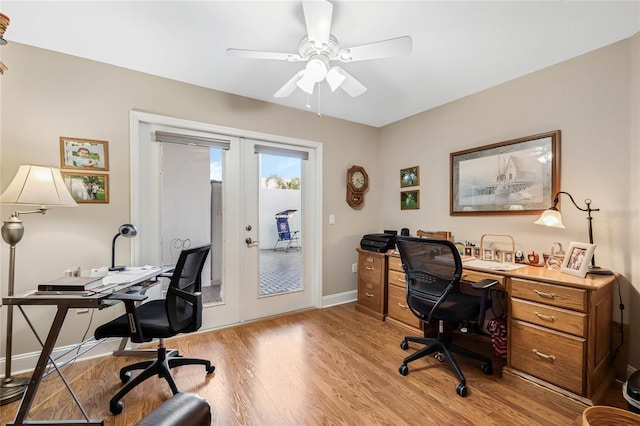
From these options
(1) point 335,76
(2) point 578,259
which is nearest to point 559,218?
(2) point 578,259

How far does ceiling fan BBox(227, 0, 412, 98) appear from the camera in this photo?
1.46m

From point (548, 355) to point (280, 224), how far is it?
2.58 meters

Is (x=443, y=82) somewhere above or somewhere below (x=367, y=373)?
above

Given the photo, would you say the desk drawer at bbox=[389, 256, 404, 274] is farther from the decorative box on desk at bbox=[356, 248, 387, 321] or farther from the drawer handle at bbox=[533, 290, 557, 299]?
the drawer handle at bbox=[533, 290, 557, 299]

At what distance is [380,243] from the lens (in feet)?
10.2

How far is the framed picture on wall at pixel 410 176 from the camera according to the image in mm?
3336

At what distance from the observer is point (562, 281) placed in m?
1.71

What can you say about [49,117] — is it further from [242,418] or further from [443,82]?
[443,82]

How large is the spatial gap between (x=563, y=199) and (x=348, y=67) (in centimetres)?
210

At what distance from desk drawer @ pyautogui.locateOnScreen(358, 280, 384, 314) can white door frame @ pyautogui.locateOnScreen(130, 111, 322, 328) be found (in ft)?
1.70

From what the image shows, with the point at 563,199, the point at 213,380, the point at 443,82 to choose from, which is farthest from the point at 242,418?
the point at 443,82

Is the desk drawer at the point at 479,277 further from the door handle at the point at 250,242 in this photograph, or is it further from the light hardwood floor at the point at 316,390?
the door handle at the point at 250,242

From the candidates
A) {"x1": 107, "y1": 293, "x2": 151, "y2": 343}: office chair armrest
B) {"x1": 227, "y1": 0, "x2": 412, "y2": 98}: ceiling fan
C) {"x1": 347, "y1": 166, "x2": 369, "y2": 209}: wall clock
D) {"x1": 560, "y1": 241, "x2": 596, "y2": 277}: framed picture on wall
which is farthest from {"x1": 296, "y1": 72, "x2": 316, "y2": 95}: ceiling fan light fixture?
{"x1": 560, "y1": 241, "x2": 596, "y2": 277}: framed picture on wall

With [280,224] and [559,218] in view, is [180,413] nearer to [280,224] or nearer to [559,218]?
[280,224]
